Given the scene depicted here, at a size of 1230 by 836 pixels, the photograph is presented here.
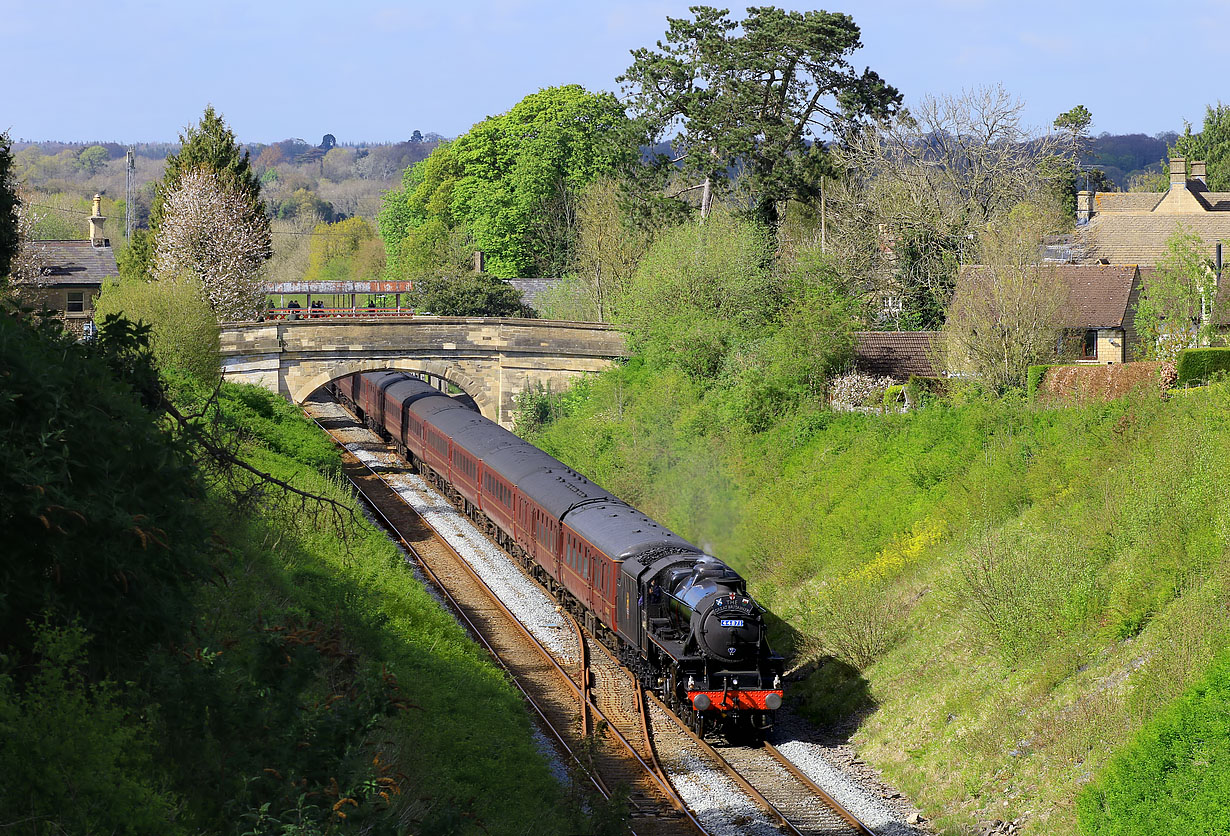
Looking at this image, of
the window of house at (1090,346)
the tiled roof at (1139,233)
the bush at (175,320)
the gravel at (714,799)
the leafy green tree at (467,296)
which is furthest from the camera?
the leafy green tree at (467,296)

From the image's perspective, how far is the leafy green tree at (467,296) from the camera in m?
60.4

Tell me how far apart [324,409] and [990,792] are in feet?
156

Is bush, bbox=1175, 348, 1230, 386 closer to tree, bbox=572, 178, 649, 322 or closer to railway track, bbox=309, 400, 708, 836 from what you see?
railway track, bbox=309, 400, 708, 836

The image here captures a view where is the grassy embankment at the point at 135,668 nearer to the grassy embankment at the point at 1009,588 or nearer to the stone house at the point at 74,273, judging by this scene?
the grassy embankment at the point at 1009,588

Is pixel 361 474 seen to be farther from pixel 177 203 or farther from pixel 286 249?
pixel 286 249

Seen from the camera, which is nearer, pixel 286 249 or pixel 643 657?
pixel 643 657

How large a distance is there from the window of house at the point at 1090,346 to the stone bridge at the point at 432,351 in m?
17.7

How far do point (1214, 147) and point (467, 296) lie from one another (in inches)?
2670

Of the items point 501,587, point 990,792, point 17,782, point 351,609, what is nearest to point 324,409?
point 501,587

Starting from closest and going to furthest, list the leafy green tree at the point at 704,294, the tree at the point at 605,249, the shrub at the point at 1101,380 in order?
the shrub at the point at 1101,380 → the leafy green tree at the point at 704,294 → the tree at the point at 605,249

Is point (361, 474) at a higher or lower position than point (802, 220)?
lower

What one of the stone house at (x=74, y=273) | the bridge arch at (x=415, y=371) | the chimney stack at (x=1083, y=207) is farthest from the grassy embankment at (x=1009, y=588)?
the chimney stack at (x=1083, y=207)

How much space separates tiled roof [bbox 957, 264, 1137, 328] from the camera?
4000cm

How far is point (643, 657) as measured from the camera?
2267 centimetres
